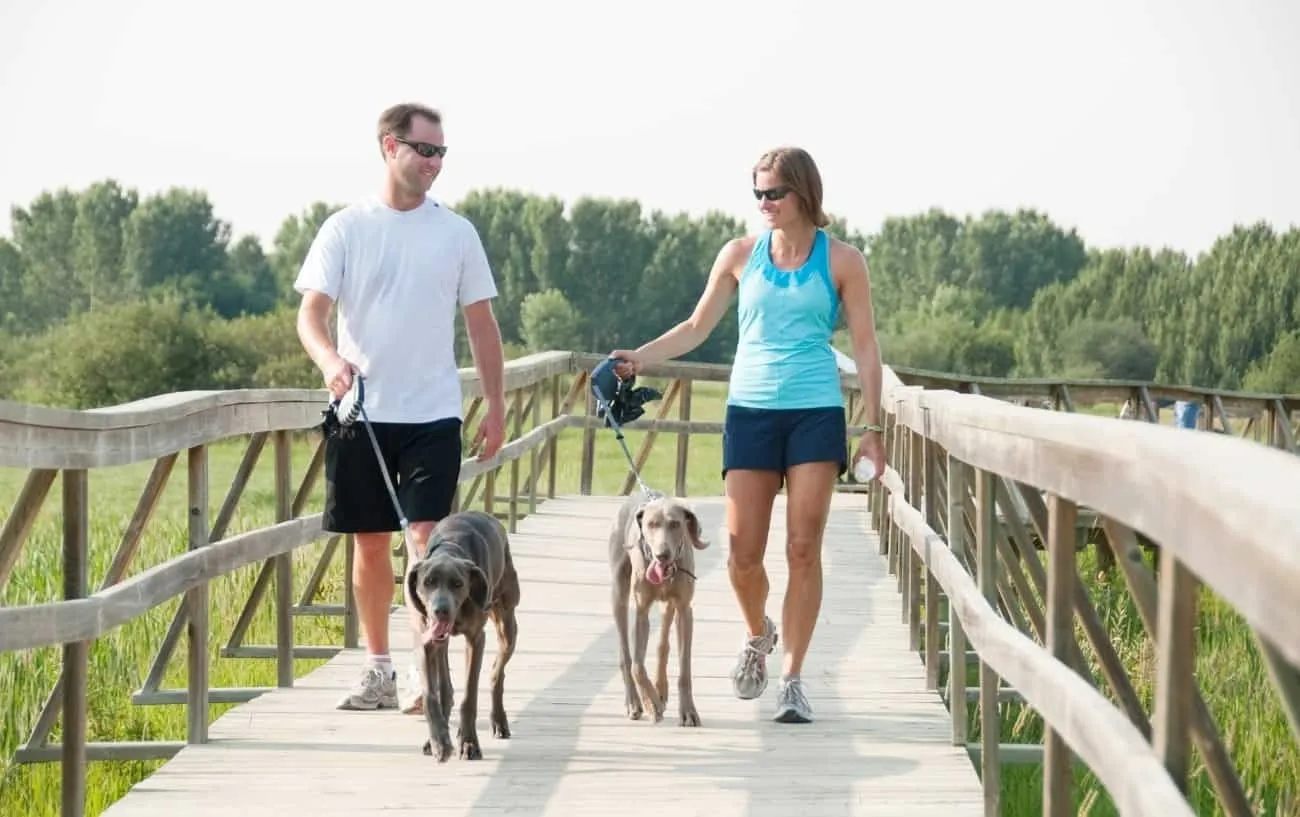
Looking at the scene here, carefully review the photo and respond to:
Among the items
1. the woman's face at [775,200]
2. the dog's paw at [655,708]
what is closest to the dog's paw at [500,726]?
the dog's paw at [655,708]

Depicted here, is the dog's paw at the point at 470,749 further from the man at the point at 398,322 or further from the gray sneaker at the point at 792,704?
the gray sneaker at the point at 792,704

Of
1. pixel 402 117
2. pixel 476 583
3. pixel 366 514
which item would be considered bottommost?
pixel 476 583

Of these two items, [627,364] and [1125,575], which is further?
[627,364]

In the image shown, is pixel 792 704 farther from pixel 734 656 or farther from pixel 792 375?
pixel 734 656

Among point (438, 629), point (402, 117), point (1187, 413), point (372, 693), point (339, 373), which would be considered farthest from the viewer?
point (1187, 413)

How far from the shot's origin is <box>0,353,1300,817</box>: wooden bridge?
2.80 m

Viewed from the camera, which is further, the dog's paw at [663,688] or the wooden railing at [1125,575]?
the dog's paw at [663,688]

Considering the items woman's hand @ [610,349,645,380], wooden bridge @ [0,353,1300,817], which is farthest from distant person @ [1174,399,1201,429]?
woman's hand @ [610,349,645,380]

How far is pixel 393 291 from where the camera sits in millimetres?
6355

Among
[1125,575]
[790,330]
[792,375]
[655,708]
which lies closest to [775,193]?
[790,330]

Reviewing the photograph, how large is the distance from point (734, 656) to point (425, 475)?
2.39m

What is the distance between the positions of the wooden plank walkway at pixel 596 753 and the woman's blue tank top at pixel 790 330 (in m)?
1.06

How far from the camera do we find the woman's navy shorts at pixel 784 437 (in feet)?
21.4

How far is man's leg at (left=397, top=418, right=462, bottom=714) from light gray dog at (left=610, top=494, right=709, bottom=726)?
0.63m
